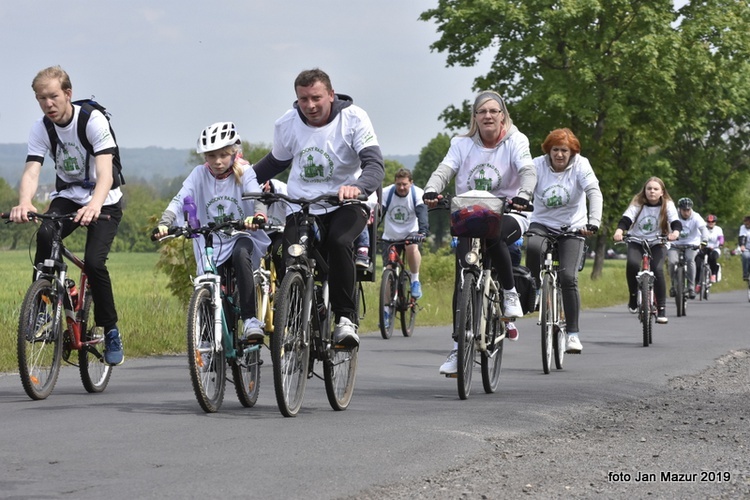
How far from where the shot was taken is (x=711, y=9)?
146ft

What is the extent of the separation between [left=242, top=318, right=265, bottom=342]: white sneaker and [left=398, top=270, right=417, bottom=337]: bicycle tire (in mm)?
8244

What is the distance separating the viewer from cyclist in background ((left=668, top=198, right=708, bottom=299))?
77.1 ft

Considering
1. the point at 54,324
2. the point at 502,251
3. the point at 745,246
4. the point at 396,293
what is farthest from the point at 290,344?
the point at 745,246

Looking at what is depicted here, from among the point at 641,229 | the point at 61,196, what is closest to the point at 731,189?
the point at 641,229

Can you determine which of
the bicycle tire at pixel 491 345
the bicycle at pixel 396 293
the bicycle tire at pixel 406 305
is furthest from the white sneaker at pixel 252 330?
the bicycle tire at pixel 406 305

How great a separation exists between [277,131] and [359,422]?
1848 mm

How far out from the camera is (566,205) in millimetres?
11703

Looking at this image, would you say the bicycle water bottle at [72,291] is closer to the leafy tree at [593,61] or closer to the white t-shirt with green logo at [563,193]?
the white t-shirt with green logo at [563,193]

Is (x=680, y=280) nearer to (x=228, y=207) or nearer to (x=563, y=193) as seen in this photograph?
(x=563, y=193)

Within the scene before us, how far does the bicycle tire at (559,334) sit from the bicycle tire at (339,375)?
141 inches

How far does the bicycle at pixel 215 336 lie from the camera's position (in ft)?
24.7

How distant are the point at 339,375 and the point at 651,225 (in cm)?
876

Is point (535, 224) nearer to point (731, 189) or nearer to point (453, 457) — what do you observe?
point (453, 457)

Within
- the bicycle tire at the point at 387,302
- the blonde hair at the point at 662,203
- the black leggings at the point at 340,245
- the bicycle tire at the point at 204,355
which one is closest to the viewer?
the bicycle tire at the point at 204,355
